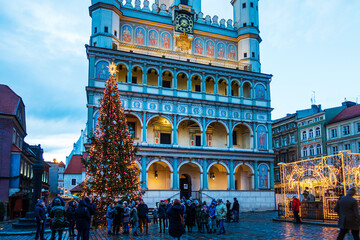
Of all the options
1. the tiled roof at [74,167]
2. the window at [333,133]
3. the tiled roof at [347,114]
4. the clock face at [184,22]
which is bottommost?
the tiled roof at [74,167]

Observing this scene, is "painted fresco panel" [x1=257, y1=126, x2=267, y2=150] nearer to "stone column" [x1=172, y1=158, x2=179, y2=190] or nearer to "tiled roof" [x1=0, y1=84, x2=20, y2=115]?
"stone column" [x1=172, y1=158, x2=179, y2=190]

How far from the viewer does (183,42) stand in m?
40.8

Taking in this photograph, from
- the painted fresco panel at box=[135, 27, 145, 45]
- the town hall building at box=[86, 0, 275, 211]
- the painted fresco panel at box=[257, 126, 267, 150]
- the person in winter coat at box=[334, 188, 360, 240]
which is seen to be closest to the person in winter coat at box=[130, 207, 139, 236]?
the person in winter coat at box=[334, 188, 360, 240]

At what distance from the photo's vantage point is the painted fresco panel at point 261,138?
3991cm

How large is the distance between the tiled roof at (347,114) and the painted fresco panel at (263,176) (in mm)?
15746

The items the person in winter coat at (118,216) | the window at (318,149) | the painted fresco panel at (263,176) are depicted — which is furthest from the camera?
the window at (318,149)

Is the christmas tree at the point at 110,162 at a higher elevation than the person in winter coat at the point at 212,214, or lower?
higher

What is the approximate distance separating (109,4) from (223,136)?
1944 cm

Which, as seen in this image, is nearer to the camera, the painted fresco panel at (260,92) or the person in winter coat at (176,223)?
the person in winter coat at (176,223)

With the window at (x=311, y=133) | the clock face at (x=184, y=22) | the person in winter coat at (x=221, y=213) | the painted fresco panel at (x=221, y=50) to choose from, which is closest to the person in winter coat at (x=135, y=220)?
the person in winter coat at (x=221, y=213)

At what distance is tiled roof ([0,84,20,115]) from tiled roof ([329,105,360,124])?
40670 millimetres

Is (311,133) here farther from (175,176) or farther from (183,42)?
(175,176)

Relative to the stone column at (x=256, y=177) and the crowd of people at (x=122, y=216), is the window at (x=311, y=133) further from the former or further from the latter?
the crowd of people at (x=122, y=216)

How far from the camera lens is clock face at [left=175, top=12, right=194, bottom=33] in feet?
132
